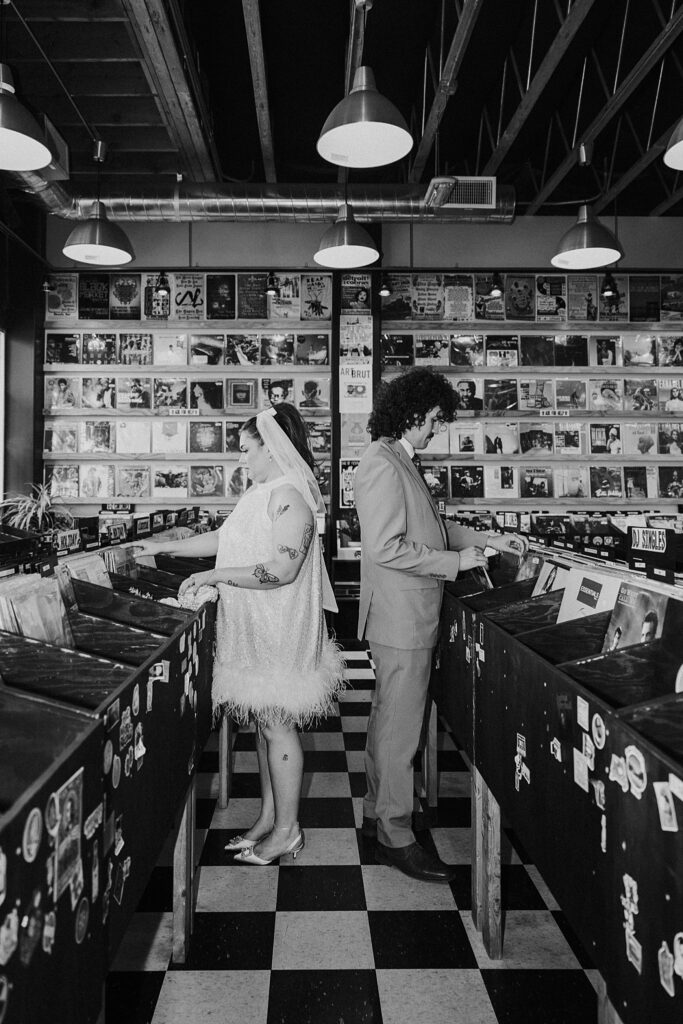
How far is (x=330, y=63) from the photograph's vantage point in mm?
4766

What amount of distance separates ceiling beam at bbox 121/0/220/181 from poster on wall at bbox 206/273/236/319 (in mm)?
919

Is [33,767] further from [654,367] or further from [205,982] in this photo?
[654,367]

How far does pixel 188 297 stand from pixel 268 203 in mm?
1341

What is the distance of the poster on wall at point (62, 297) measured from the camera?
20.5 feet

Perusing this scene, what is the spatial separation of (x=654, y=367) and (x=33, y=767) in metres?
6.33

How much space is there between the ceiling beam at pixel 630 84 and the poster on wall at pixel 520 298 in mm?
733

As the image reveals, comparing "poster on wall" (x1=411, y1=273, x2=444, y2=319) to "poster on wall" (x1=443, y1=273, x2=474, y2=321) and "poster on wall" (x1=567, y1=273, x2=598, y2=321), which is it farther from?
"poster on wall" (x1=567, y1=273, x2=598, y2=321)

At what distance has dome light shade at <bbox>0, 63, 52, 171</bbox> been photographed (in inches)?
118

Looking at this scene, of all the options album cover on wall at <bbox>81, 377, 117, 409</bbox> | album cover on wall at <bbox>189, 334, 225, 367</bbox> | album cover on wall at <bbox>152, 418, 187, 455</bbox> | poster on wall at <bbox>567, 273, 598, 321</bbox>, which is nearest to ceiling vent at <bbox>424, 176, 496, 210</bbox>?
poster on wall at <bbox>567, 273, 598, 321</bbox>

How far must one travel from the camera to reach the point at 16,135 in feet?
10.3

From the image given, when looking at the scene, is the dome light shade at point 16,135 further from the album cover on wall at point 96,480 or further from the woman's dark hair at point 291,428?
the album cover on wall at point 96,480

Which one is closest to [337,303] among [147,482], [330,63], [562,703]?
[330,63]

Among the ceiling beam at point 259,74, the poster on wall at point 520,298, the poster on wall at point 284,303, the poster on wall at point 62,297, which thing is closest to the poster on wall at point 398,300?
the poster on wall at point 284,303

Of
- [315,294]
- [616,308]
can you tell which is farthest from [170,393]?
Result: [616,308]
